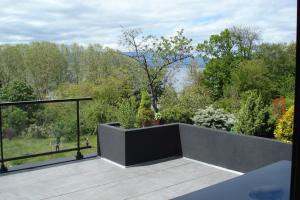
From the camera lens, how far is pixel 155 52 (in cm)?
1320

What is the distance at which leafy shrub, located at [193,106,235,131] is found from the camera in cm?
507

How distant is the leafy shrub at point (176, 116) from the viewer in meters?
5.46

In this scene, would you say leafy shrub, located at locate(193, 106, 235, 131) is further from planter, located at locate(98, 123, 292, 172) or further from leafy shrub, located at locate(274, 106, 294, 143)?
leafy shrub, located at locate(274, 106, 294, 143)

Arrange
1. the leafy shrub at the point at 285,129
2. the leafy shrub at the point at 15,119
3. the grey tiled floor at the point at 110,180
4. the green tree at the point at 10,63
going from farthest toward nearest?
the green tree at the point at 10,63 → the leafy shrub at the point at 15,119 → the leafy shrub at the point at 285,129 → the grey tiled floor at the point at 110,180

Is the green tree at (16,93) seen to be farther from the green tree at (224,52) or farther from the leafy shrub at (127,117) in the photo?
the leafy shrub at (127,117)

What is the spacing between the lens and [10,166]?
15.5 ft

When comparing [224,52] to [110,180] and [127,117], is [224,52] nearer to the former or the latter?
[127,117]

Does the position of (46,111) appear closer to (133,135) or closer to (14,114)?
(14,114)

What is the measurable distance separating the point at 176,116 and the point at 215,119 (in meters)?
0.67

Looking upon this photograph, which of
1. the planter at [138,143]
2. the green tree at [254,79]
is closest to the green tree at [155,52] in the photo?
the green tree at [254,79]

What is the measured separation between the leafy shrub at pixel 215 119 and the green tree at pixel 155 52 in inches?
Result: 285

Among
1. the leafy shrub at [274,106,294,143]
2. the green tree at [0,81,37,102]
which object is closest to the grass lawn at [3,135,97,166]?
the leafy shrub at [274,106,294,143]

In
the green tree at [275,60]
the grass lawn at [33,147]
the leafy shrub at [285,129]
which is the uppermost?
the green tree at [275,60]

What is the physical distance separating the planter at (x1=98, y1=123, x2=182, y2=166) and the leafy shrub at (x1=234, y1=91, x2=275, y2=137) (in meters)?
1.08
